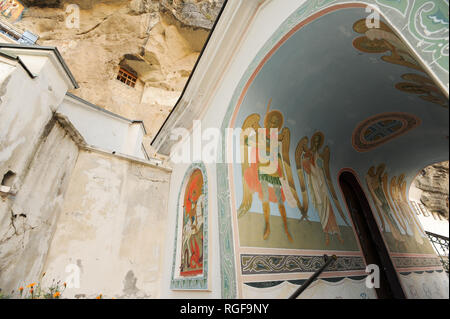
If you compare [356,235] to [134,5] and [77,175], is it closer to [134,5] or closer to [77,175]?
[77,175]

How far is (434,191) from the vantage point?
11398mm

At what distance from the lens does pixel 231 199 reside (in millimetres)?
2648

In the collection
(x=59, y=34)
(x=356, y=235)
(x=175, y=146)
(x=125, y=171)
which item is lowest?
(x=356, y=235)

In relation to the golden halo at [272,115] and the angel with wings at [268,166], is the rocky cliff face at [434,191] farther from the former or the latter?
the golden halo at [272,115]

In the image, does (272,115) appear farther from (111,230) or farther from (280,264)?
(111,230)

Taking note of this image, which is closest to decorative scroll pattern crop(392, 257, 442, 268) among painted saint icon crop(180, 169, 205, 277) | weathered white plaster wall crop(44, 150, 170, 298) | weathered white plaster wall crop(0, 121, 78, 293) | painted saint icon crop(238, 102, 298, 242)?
painted saint icon crop(238, 102, 298, 242)

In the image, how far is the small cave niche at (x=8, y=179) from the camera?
10.2ft

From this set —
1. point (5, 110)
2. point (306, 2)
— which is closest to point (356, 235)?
point (306, 2)

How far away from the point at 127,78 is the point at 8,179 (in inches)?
469

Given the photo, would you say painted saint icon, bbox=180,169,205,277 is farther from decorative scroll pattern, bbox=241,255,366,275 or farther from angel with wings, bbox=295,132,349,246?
angel with wings, bbox=295,132,349,246

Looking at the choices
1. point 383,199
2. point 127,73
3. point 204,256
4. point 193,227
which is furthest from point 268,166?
point 127,73

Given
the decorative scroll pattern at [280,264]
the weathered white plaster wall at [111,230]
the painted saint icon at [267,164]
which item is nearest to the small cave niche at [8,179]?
the weathered white plaster wall at [111,230]

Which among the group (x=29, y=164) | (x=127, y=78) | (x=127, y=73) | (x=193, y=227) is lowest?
(x=193, y=227)
